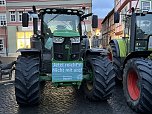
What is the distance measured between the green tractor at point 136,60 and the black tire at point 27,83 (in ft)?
6.60

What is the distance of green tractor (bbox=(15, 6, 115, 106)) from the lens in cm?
642

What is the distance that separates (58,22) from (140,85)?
2.93m

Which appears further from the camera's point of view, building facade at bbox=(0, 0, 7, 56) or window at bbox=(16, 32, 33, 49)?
building facade at bbox=(0, 0, 7, 56)

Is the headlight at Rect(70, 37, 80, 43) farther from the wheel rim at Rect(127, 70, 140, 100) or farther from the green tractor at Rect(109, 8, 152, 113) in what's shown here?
the wheel rim at Rect(127, 70, 140, 100)

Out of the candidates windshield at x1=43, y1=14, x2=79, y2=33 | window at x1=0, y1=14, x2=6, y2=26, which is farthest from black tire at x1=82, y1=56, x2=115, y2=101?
window at x1=0, y1=14, x2=6, y2=26

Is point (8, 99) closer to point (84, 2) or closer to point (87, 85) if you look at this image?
point (87, 85)

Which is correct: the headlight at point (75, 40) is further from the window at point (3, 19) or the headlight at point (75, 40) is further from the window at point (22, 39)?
the window at point (3, 19)

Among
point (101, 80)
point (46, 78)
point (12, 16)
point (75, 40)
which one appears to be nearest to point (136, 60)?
point (101, 80)

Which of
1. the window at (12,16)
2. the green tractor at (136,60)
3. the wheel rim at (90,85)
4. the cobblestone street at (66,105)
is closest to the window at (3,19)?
the window at (12,16)

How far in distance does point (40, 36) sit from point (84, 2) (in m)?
33.2

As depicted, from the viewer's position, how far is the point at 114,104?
680 centimetres

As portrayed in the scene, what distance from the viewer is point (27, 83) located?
635 cm

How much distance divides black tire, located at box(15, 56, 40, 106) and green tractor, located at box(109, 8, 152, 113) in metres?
2.01

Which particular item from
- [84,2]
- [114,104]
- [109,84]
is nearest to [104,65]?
[109,84]
